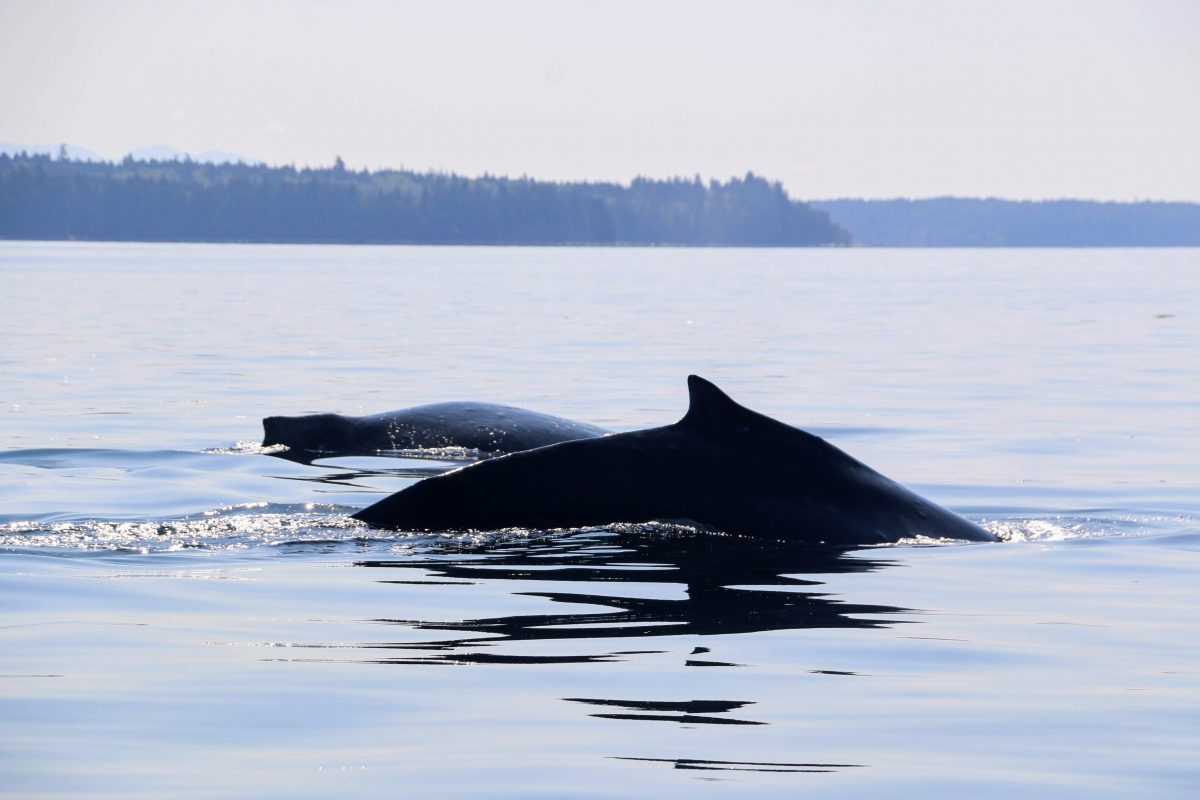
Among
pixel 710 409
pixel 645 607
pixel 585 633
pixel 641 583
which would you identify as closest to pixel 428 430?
pixel 710 409

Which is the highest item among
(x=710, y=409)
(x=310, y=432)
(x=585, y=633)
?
(x=710, y=409)

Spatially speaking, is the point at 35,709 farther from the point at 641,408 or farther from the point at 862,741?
the point at 641,408

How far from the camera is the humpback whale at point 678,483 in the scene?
1008 centimetres

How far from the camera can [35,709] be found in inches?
267

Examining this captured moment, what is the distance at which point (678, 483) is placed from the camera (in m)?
10.2

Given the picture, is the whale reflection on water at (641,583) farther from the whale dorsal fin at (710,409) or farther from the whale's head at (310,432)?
the whale's head at (310,432)

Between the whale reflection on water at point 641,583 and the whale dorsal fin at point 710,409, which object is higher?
the whale dorsal fin at point 710,409

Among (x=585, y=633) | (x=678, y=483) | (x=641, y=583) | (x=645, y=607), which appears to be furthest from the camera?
(x=678, y=483)

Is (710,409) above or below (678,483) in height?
above

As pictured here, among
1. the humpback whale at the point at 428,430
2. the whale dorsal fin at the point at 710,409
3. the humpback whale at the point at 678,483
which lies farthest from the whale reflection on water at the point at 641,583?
the humpback whale at the point at 428,430

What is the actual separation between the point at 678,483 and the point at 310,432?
803cm

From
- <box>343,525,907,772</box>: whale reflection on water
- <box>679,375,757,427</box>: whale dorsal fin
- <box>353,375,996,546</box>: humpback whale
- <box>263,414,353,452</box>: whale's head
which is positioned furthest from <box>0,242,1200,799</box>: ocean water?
<box>679,375,757,427</box>: whale dorsal fin

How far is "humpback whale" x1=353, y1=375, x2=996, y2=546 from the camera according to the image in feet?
33.1

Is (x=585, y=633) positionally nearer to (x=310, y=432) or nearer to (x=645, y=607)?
(x=645, y=607)
